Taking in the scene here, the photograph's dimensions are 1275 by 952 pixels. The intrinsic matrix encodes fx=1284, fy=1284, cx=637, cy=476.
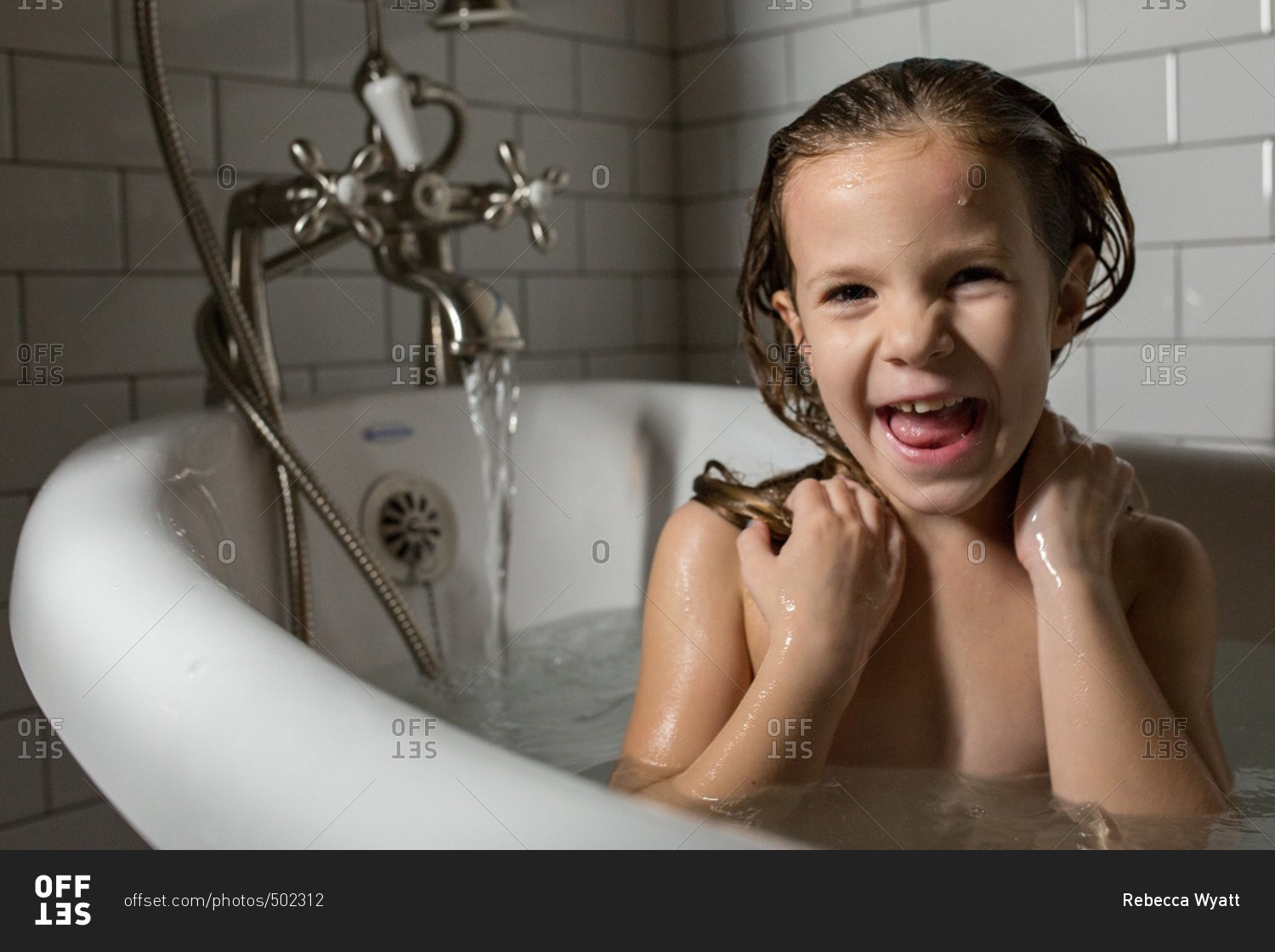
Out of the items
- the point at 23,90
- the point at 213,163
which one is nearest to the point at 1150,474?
the point at 213,163

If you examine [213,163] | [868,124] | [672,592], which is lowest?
[672,592]

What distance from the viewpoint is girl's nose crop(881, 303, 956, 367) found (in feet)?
2.39

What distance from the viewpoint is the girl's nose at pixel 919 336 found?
0.73 m

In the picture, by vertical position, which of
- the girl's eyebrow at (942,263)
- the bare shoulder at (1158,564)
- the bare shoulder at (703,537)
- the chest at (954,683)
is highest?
the girl's eyebrow at (942,263)

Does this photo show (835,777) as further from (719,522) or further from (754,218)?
(754,218)

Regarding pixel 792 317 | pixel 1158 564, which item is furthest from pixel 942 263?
pixel 1158 564

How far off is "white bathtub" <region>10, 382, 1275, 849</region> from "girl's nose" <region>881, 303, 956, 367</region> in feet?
0.94

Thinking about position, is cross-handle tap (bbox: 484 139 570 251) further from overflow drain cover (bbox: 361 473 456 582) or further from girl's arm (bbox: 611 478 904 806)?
girl's arm (bbox: 611 478 904 806)

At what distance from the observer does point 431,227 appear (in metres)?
1.31

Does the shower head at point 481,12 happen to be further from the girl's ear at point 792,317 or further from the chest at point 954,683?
the chest at point 954,683

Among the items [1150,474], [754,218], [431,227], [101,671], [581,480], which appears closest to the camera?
[101,671]

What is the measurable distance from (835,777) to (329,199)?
709mm

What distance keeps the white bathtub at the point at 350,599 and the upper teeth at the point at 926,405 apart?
10.5 inches

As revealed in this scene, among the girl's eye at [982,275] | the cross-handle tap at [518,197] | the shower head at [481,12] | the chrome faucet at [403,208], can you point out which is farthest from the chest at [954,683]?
the shower head at [481,12]
